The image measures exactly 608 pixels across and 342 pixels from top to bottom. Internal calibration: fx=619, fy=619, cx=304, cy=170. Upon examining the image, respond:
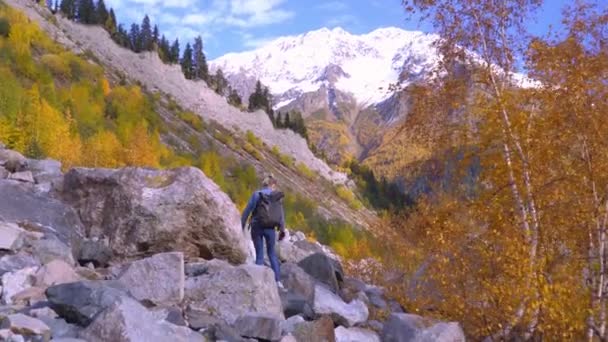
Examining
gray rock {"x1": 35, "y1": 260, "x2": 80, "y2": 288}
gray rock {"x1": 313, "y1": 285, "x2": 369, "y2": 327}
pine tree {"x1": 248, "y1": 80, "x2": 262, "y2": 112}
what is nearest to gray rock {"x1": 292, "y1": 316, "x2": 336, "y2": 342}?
gray rock {"x1": 313, "y1": 285, "x2": 369, "y2": 327}

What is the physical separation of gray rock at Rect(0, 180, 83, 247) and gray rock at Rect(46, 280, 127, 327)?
366 cm

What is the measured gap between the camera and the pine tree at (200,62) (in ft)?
329

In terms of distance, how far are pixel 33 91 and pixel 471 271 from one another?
37.2 m

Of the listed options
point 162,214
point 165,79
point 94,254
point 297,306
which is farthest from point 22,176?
point 165,79

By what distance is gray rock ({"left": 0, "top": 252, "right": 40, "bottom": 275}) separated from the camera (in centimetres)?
942

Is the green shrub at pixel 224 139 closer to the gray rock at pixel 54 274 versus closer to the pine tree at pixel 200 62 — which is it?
the pine tree at pixel 200 62

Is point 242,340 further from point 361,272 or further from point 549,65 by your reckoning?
point 361,272

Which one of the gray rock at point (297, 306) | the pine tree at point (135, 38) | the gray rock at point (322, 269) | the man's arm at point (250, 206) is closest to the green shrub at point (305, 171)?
the pine tree at point (135, 38)

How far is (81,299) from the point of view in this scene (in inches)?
314

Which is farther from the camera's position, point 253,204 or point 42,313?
point 253,204

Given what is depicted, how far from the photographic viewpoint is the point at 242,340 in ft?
27.8

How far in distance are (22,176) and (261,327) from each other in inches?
331

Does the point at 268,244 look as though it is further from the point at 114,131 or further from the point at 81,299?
the point at 114,131

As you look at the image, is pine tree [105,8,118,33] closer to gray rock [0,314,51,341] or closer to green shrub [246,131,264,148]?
green shrub [246,131,264,148]
